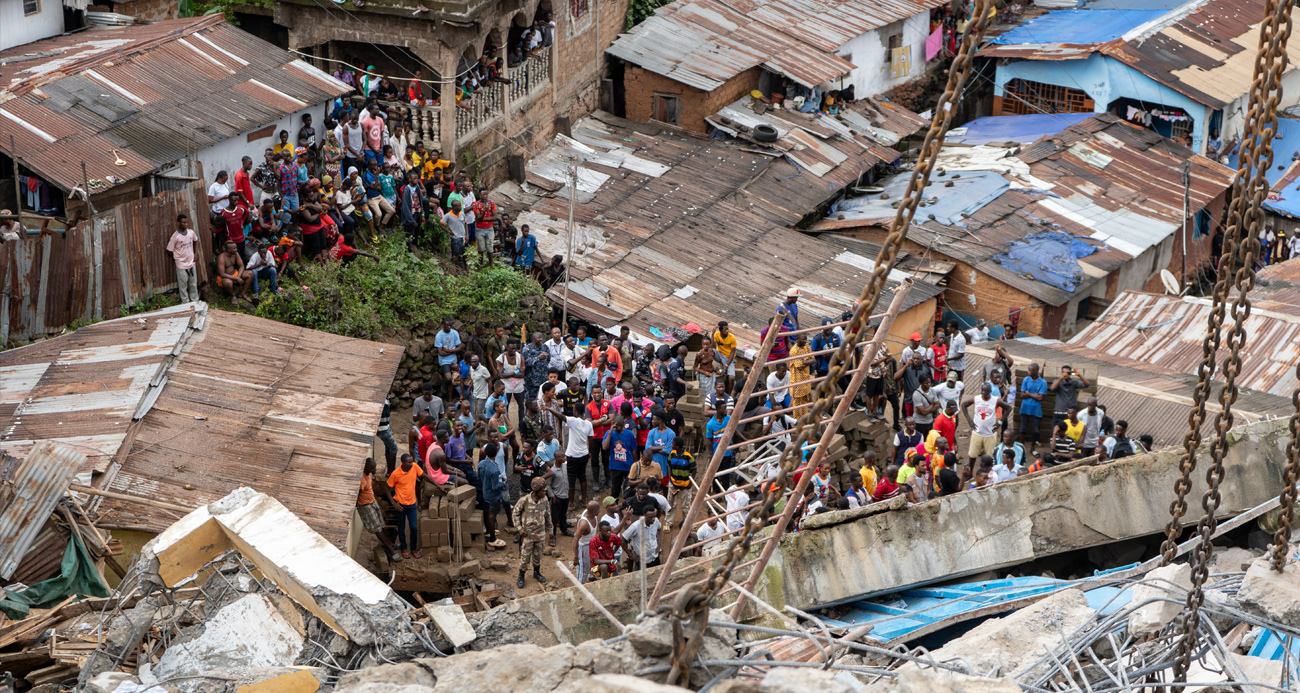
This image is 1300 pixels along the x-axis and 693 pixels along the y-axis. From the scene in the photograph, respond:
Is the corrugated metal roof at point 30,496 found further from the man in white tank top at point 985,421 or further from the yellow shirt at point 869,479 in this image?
the man in white tank top at point 985,421

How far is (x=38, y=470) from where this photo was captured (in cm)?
1122

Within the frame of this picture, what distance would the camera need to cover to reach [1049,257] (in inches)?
1038

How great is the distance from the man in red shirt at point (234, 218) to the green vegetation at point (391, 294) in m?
0.92

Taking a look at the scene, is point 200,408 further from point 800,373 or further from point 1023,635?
point 1023,635

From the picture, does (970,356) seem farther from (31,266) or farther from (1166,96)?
(1166,96)

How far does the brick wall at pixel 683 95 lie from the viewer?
28953mm

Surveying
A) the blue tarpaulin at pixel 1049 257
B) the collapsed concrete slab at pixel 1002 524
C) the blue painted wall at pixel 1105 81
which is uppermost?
the collapsed concrete slab at pixel 1002 524

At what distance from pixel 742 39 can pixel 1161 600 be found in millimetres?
23993

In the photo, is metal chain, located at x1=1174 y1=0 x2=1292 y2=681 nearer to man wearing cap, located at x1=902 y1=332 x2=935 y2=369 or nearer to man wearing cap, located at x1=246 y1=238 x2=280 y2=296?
man wearing cap, located at x1=902 y1=332 x2=935 y2=369

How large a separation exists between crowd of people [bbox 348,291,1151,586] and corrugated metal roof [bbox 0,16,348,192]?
4473 millimetres

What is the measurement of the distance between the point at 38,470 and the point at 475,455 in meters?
5.70

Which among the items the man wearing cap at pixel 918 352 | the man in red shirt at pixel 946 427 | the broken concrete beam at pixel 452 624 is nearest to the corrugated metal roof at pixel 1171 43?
the man wearing cap at pixel 918 352

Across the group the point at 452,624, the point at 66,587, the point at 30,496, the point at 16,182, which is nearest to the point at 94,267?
the point at 16,182

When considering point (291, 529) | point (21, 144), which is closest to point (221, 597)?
point (291, 529)
